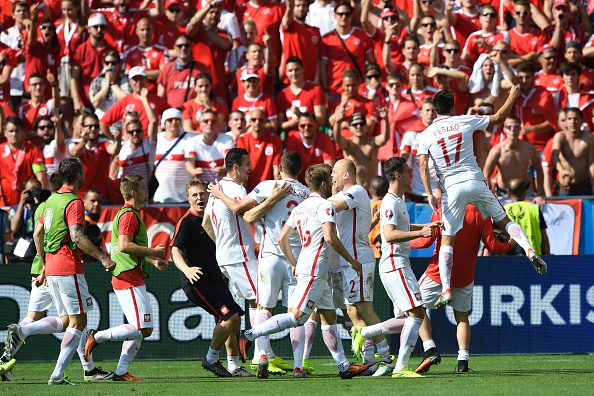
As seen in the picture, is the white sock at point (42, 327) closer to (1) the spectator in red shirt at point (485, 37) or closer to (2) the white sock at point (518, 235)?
(2) the white sock at point (518, 235)

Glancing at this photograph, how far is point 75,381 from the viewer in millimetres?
11000

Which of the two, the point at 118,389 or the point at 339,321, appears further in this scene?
the point at 339,321

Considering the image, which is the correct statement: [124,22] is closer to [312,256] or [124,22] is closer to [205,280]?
[205,280]

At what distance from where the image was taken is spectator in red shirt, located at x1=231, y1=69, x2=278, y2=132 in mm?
16141

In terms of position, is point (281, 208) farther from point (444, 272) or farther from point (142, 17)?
point (142, 17)

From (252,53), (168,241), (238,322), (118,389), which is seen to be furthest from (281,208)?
(252,53)

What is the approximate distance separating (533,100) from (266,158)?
451cm

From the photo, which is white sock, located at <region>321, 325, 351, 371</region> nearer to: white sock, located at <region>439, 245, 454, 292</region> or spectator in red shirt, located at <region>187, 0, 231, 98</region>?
white sock, located at <region>439, 245, 454, 292</region>

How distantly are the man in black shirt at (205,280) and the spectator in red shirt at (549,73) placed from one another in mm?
7721

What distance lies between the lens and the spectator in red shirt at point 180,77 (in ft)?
55.7

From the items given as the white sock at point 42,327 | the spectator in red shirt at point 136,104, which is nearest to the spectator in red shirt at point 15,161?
the spectator in red shirt at point 136,104

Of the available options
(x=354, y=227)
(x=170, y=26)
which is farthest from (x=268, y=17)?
(x=354, y=227)

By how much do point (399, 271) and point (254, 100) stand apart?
6629 mm

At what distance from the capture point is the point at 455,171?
35.9 feet
